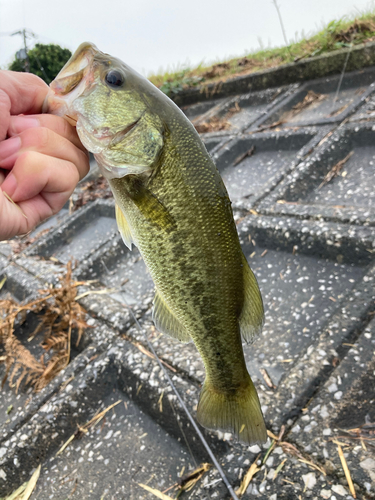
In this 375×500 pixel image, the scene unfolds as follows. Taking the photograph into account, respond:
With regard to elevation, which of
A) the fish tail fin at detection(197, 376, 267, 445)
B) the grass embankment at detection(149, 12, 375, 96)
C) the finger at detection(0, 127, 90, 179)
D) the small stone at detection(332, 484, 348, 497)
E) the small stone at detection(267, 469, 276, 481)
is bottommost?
the small stone at detection(267, 469, 276, 481)

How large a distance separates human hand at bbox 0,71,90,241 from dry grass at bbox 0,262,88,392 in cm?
151

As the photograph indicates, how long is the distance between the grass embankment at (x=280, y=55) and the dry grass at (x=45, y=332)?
4508 millimetres

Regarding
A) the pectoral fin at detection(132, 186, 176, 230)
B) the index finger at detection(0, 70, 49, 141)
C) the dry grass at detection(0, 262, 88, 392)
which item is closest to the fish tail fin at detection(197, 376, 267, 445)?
the pectoral fin at detection(132, 186, 176, 230)

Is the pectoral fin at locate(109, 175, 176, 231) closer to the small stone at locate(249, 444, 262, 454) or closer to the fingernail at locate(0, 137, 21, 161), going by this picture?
the fingernail at locate(0, 137, 21, 161)

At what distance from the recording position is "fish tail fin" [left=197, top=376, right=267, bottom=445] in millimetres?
1352

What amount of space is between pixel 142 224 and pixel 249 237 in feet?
6.09

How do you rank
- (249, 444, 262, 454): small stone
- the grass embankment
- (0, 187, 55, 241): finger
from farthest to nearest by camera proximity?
the grass embankment
(249, 444, 262, 454): small stone
(0, 187, 55, 241): finger

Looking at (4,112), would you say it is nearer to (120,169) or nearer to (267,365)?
(120,169)

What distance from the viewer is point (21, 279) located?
3.58 metres

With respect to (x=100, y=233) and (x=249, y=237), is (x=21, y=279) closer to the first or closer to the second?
(x=100, y=233)

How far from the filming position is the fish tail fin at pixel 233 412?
1.35 metres

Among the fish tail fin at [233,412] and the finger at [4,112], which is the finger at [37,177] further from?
the fish tail fin at [233,412]

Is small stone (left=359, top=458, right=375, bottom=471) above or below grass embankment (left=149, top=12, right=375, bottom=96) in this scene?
below

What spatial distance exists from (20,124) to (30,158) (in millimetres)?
192
